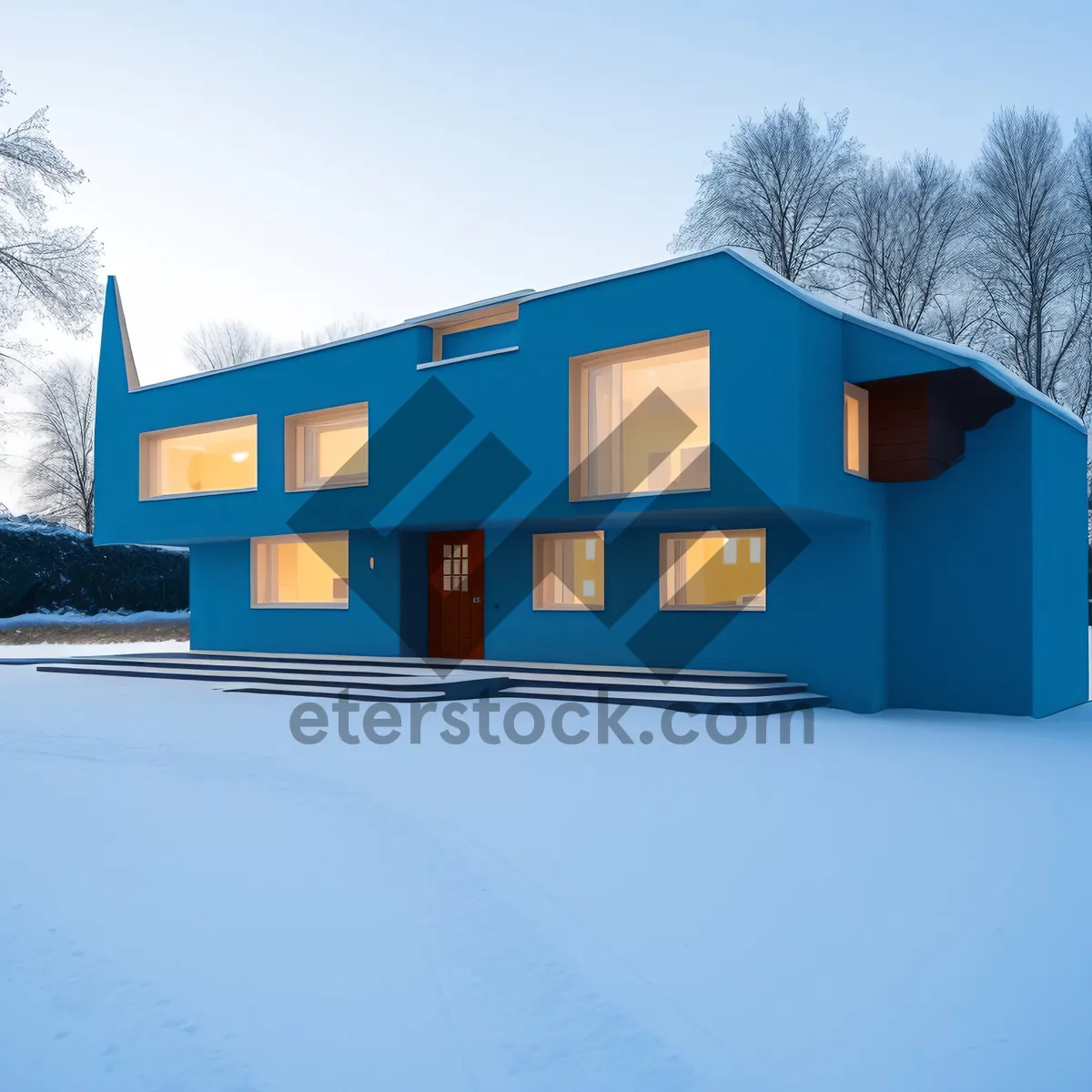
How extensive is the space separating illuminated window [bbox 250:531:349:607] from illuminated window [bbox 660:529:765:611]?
625 centimetres

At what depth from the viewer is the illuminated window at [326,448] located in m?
15.4

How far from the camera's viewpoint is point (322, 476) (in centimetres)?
1645

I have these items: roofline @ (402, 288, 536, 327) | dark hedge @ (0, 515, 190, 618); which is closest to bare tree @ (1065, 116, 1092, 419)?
roofline @ (402, 288, 536, 327)

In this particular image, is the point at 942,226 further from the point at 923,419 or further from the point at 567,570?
the point at 567,570

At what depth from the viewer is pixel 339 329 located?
4353cm

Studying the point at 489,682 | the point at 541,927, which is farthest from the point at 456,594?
the point at 541,927

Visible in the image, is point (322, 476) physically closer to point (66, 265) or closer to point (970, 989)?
point (66, 265)

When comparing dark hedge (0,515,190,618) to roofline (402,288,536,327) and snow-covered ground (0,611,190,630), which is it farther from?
roofline (402,288,536,327)

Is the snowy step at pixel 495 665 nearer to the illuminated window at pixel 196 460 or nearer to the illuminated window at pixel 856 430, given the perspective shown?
the illuminated window at pixel 856 430

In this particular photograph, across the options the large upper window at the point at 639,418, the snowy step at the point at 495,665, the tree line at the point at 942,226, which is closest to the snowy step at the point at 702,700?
the snowy step at the point at 495,665

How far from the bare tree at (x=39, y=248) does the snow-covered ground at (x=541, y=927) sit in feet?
59.1

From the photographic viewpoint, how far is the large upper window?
1162cm

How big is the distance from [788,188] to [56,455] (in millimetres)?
33014

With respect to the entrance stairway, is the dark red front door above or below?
above
